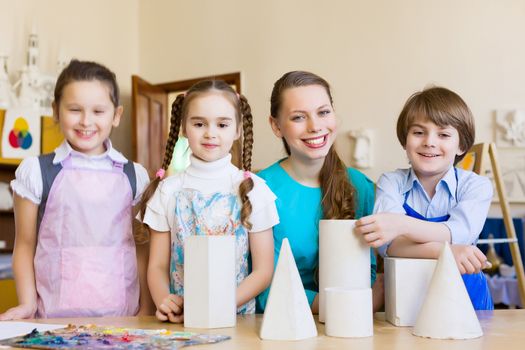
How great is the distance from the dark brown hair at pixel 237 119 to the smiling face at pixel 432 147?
39 cm

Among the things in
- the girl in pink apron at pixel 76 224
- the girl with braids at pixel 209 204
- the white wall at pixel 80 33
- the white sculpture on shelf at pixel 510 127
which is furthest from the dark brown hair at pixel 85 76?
the white sculpture on shelf at pixel 510 127

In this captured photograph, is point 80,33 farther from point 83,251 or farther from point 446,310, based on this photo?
point 446,310

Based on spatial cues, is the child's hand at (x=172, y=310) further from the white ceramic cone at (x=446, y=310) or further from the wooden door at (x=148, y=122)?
the wooden door at (x=148, y=122)

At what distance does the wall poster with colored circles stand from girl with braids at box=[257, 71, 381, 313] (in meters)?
2.45

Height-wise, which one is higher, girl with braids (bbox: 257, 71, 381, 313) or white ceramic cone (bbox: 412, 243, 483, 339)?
girl with braids (bbox: 257, 71, 381, 313)

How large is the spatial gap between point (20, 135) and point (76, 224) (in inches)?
94.4

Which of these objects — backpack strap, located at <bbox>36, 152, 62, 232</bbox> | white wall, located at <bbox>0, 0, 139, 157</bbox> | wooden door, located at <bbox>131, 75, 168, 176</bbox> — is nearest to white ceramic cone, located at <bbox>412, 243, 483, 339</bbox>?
backpack strap, located at <bbox>36, 152, 62, 232</bbox>

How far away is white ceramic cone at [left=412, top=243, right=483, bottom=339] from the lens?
1026 mm

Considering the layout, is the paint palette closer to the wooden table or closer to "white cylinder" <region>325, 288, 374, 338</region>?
the wooden table

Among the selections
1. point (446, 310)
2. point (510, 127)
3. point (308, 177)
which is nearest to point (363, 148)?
point (510, 127)

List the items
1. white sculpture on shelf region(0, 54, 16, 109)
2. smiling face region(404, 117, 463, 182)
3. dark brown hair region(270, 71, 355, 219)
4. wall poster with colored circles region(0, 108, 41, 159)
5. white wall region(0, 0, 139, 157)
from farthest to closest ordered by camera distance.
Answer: white wall region(0, 0, 139, 157) < white sculpture on shelf region(0, 54, 16, 109) < wall poster with colored circles region(0, 108, 41, 159) < dark brown hair region(270, 71, 355, 219) < smiling face region(404, 117, 463, 182)

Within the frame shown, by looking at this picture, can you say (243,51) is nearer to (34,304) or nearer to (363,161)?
(363,161)

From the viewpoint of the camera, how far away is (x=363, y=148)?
430cm

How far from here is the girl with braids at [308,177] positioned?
63.6 inches
